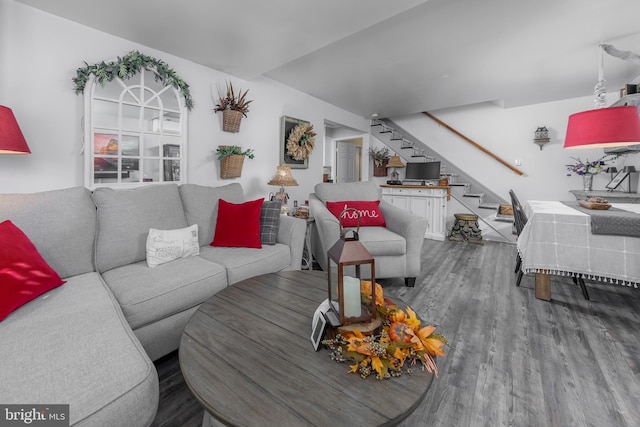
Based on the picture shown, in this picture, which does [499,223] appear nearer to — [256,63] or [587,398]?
[587,398]

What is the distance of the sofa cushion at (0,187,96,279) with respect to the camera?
1.54 m

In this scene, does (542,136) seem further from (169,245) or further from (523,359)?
(169,245)

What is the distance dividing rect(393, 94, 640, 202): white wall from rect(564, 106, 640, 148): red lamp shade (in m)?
2.94

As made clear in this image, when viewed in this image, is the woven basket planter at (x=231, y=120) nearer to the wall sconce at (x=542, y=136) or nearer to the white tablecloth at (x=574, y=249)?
the white tablecloth at (x=574, y=249)

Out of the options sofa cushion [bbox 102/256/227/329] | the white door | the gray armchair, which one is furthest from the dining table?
the white door

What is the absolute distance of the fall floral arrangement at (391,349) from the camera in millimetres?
834

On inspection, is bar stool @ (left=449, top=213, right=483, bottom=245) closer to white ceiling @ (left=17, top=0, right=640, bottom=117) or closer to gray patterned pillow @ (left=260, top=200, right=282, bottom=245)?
white ceiling @ (left=17, top=0, right=640, bottom=117)

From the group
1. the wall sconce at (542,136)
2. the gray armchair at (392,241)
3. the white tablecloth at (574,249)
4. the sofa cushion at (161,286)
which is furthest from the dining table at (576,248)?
the wall sconce at (542,136)

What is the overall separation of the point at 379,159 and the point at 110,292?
538 centimetres

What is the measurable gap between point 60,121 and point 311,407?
8.48 feet

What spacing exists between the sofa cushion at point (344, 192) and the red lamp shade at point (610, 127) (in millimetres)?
1894

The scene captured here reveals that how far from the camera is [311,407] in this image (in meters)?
0.72

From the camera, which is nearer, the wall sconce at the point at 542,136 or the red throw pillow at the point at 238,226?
the red throw pillow at the point at 238,226

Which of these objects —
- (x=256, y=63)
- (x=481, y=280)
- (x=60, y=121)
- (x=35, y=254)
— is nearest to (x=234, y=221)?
(x=35, y=254)
